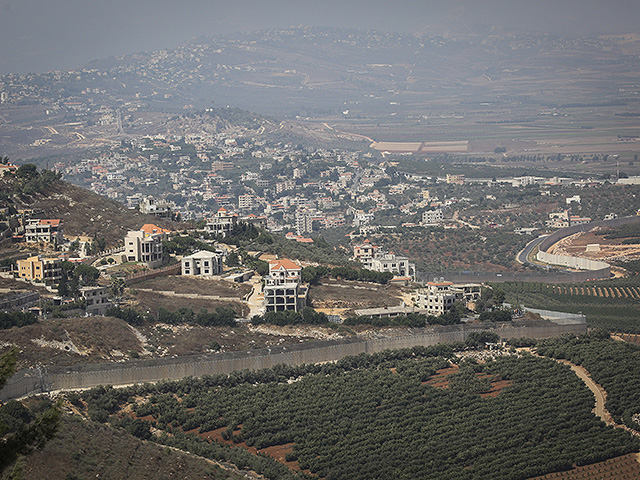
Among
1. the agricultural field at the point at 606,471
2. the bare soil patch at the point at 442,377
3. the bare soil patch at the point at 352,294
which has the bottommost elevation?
the agricultural field at the point at 606,471

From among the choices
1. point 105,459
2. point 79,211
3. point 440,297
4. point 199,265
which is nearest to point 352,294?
point 440,297

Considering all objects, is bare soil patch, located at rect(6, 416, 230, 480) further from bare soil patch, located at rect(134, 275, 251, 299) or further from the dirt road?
bare soil patch, located at rect(134, 275, 251, 299)

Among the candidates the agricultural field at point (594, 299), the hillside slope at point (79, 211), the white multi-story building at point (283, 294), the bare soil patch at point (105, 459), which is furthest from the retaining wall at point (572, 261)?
the bare soil patch at point (105, 459)

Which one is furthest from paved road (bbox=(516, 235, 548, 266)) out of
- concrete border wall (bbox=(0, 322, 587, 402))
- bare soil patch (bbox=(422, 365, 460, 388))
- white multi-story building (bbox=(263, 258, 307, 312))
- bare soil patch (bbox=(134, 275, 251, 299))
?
bare soil patch (bbox=(422, 365, 460, 388))

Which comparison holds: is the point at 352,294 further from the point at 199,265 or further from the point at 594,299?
the point at 594,299

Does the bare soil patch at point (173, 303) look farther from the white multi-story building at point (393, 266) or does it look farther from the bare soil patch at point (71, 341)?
the white multi-story building at point (393, 266)
